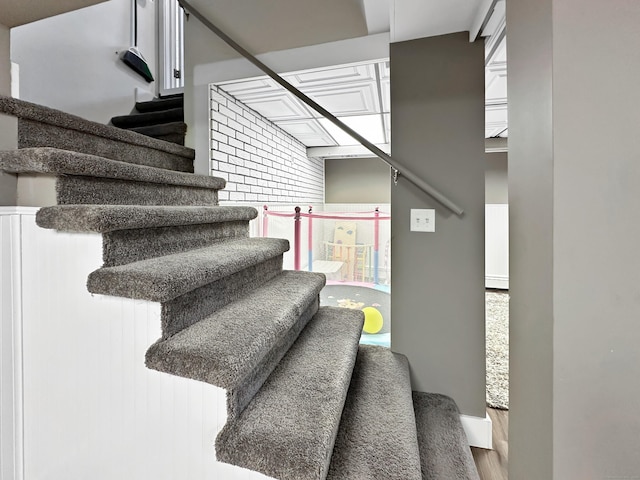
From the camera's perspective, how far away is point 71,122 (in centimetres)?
143

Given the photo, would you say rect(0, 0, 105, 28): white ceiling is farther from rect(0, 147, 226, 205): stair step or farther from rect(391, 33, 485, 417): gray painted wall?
rect(391, 33, 485, 417): gray painted wall

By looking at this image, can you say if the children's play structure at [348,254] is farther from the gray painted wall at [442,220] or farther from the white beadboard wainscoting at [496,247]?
the white beadboard wainscoting at [496,247]

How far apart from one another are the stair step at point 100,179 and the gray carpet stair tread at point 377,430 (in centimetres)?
138

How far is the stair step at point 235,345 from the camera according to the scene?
0.81 meters

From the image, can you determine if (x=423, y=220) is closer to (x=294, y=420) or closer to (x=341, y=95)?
(x=294, y=420)

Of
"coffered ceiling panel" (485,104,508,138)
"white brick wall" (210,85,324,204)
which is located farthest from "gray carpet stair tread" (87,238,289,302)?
"coffered ceiling panel" (485,104,508,138)

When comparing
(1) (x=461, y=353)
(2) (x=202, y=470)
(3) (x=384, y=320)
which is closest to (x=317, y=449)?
(2) (x=202, y=470)

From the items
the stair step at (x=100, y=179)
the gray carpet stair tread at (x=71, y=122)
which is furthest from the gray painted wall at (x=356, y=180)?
Result: the stair step at (x=100, y=179)

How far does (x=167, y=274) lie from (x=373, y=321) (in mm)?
2168

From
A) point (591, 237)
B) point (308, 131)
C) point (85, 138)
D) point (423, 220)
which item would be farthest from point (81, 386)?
point (308, 131)

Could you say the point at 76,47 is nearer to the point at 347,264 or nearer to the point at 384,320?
the point at 347,264

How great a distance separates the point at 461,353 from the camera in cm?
159

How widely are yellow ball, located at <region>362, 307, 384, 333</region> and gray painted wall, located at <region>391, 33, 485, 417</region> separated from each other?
1059 mm

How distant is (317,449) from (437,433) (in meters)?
0.96
